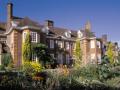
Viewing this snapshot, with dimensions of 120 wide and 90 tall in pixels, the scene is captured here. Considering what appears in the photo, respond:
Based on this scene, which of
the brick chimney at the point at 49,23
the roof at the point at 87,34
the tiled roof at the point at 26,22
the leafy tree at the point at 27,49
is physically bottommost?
the leafy tree at the point at 27,49

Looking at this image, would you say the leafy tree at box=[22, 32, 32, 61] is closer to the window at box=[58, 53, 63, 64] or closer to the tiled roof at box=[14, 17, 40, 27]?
the tiled roof at box=[14, 17, 40, 27]

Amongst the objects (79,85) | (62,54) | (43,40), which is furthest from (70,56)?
(79,85)

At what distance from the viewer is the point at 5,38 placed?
48094mm

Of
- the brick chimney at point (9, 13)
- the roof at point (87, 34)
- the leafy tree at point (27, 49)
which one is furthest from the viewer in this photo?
the roof at point (87, 34)

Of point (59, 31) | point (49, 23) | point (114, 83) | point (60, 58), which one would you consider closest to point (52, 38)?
point (60, 58)

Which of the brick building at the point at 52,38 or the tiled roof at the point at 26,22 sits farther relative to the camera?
the tiled roof at the point at 26,22

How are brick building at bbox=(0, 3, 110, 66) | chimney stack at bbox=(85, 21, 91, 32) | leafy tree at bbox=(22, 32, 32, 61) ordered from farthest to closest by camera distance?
1. chimney stack at bbox=(85, 21, 91, 32)
2. brick building at bbox=(0, 3, 110, 66)
3. leafy tree at bbox=(22, 32, 32, 61)

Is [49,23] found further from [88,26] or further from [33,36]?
[33,36]

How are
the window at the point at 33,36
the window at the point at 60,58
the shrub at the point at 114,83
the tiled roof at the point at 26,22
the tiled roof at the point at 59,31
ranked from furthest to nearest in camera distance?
the tiled roof at the point at 59,31
the window at the point at 60,58
the tiled roof at the point at 26,22
the window at the point at 33,36
the shrub at the point at 114,83

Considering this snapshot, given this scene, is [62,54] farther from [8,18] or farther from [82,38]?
[8,18]

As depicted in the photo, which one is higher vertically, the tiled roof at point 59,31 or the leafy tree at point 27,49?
the tiled roof at point 59,31

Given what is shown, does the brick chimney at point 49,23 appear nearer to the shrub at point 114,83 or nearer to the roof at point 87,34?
the roof at point 87,34

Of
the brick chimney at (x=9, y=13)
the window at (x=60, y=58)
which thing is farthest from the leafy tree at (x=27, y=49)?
the window at (x=60, y=58)

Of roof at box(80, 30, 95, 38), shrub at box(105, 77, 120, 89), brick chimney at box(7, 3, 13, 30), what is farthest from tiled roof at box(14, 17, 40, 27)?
shrub at box(105, 77, 120, 89)
